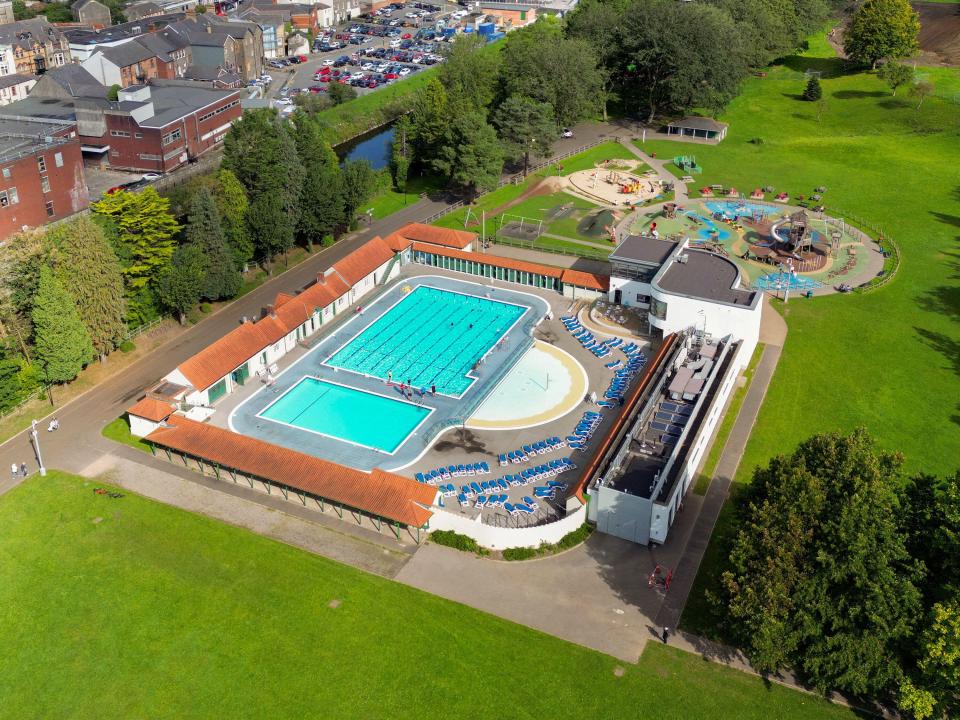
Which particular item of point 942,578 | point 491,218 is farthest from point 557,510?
point 491,218

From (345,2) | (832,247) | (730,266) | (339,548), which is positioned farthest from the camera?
(345,2)

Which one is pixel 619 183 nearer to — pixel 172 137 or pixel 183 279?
pixel 183 279

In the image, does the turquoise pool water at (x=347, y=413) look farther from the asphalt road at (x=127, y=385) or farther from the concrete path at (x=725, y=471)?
the concrete path at (x=725, y=471)

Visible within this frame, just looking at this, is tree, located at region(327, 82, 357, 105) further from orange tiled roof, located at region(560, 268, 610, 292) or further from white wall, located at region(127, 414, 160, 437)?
white wall, located at region(127, 414, 160, 437)


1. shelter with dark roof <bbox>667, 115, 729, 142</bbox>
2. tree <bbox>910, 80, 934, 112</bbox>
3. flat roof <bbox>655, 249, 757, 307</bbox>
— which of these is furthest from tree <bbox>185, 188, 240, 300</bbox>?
tree <bbox>910, 80, 934, 112</bbox>

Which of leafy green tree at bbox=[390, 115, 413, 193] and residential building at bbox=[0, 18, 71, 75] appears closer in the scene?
leafy green tree at bbox=[390, 115, 413, 193]

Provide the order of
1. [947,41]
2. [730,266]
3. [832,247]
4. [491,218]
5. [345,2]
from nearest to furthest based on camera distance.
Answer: [730,266] < [832,247] < [491,218] < [947,41] < [345,2]

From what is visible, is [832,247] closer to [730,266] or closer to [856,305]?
[856,305]
